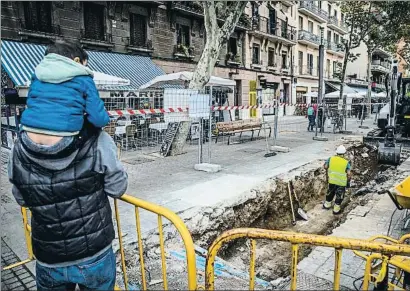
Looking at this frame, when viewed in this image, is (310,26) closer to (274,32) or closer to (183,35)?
(274,32)

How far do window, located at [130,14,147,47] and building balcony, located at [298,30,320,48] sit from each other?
63.2 feet

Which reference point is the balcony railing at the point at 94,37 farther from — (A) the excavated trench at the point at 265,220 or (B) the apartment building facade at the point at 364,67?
(B) the apartment building facade at the point at 364,67

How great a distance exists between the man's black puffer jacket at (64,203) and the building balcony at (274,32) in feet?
76.0

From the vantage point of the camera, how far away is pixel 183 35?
17922mm

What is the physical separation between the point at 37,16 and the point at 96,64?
8.66 feet

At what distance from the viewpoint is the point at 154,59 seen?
1581 cm

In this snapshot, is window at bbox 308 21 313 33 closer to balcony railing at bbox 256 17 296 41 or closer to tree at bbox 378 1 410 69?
balcony railing at bbox 256 17 296 41

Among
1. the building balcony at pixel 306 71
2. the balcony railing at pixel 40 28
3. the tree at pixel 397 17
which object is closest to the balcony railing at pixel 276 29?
the building balcony at pixel 306 71

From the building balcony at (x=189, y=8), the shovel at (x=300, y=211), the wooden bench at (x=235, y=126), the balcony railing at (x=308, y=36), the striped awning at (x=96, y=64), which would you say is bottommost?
the shovel at (x=300, y=211)

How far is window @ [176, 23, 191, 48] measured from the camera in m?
17.5

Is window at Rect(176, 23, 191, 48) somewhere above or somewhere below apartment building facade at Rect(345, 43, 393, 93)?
below

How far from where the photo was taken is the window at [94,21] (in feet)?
44.1

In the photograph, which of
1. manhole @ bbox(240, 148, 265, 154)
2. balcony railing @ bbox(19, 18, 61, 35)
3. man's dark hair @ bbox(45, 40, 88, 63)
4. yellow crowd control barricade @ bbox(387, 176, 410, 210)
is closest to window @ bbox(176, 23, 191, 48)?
balcony railing @ bbox(19, 18, 61, 35)

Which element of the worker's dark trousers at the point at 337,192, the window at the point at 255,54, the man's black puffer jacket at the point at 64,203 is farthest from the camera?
the window at the point at 255,54
